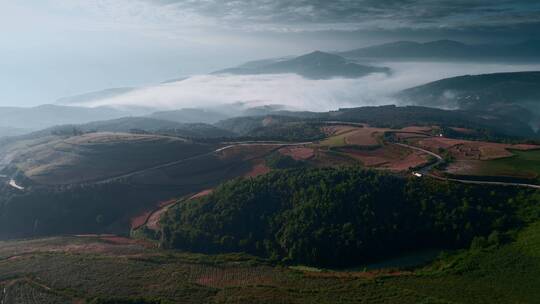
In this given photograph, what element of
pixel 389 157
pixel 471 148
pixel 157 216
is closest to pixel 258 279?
pixel 157 216

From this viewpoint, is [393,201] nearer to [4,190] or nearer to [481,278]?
[481,278]

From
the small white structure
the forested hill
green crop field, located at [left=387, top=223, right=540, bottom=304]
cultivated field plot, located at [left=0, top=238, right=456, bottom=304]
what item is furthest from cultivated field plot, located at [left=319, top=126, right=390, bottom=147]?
the small white structure

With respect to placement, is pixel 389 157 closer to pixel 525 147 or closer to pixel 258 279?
pixel 525 147

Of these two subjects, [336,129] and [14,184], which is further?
[336,129]

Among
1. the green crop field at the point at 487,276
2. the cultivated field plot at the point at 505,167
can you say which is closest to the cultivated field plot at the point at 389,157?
the cultivated field plot at the point at 505,167

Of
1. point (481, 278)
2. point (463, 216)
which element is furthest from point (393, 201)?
point (481, 278)

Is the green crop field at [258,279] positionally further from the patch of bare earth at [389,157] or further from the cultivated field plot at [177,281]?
the patch of bare earth at [389,157]
